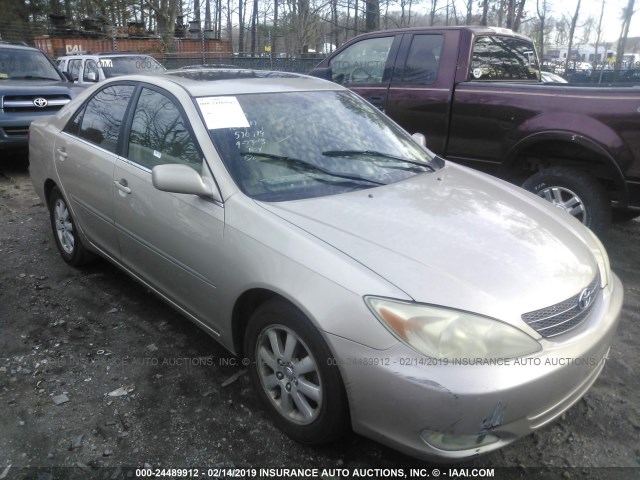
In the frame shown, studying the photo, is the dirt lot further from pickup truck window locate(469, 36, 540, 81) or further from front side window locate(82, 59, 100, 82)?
front side window locate(82, 59, 100, 82)

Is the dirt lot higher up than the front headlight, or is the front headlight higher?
the front headlight

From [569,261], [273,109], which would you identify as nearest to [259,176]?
[273,109]

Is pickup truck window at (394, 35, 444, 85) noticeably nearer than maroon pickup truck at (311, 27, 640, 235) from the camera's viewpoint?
No

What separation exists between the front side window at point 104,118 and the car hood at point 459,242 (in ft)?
5.45

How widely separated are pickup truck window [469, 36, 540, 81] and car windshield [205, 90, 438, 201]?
2.41m

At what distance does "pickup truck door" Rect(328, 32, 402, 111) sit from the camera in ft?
19.1

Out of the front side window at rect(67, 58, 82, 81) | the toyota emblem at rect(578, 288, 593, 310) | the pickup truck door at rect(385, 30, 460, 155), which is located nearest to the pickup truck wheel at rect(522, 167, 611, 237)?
the pickup truck door at rect(385, 30, 460, 155)

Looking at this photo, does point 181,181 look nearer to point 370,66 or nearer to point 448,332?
point 448,332

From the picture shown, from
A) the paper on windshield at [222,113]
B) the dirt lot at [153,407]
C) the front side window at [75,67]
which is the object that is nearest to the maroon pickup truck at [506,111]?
the dirt lot at [153,407]

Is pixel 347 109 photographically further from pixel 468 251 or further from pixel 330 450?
pixel 330 450

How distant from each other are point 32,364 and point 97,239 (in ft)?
3.43

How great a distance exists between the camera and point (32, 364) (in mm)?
3125

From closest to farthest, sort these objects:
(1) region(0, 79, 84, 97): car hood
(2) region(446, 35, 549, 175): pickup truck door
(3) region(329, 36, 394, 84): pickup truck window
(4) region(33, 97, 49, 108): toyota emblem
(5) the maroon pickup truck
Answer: (5) the maroon pickup truck < (2) region(446, 35, 549, 175): pickup truck door < (3) region(329, 36, 394, 84): pickup truck window < (1) region(0, 79, 84, 97): car hood < (4) region(33, 97, 49, 108): toyota emblem

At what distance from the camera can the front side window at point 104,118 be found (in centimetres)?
358
